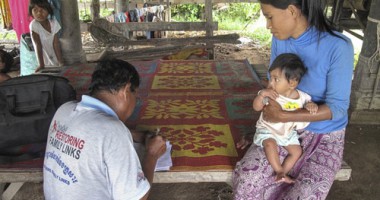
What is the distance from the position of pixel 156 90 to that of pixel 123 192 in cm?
214

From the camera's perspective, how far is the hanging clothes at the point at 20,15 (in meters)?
5.70

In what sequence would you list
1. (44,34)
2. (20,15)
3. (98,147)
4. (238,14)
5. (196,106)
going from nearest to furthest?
(98,147)
(196,106)
(44,34)
(20,15)
(238,14)

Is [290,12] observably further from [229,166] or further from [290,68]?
[229,166]

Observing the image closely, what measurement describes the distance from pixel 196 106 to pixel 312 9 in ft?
5.05

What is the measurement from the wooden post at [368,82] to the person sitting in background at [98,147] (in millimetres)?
3440

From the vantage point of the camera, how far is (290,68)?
1700 millimetres

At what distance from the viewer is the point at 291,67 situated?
5.57ft

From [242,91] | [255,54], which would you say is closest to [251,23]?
[255,54]

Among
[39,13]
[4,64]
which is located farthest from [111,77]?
[39,13]

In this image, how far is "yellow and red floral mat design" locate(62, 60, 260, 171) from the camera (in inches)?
85.4

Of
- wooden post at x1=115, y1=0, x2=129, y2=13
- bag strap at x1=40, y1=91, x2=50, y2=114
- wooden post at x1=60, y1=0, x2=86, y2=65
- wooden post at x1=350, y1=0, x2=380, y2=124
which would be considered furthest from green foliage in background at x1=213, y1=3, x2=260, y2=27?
bag strap at x1=40, y1=91, x2=50, y2=114

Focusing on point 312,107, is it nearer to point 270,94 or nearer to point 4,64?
point 270,94

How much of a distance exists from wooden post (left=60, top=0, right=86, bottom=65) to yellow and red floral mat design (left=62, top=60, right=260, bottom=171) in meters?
0.42

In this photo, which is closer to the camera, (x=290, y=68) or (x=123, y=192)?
(x=123, y=192)
